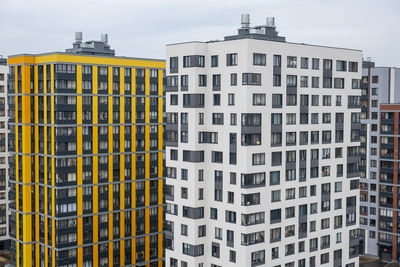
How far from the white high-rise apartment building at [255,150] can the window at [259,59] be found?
0.52 ft

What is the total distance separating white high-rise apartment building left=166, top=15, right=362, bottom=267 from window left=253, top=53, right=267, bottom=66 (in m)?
0.16

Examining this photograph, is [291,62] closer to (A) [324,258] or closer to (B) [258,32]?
(B) [258,32]

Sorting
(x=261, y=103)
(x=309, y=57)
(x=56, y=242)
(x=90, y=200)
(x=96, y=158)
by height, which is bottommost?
(x=56, y=242)

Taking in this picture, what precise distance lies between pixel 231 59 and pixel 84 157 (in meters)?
42.9

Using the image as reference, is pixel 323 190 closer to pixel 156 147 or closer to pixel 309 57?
pixel 309 57

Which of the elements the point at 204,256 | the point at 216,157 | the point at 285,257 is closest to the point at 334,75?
the point at 216,157

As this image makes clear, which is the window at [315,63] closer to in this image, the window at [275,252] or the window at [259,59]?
the window at [259,59]

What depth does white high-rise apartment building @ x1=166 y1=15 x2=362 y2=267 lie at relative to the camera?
85.6m

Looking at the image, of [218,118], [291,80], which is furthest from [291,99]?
[218,118]

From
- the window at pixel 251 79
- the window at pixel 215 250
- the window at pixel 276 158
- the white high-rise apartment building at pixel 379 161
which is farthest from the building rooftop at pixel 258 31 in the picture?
the white high-rise apartment building at pixel 379 161

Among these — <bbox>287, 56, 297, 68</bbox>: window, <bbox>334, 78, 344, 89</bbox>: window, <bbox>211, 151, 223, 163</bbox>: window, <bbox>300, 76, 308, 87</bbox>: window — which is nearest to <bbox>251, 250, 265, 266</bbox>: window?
<bbox>211, 151, 223, 163</bbox>: window

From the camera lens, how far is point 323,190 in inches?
3782

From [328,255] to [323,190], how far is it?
12101 millimetres

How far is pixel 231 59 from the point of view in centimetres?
8656
